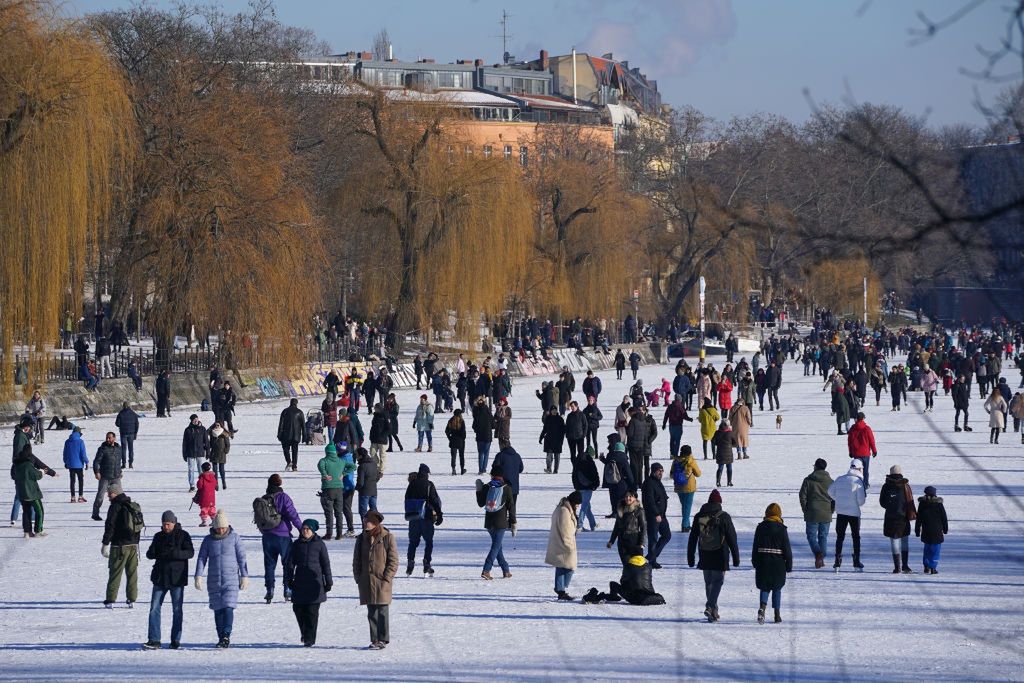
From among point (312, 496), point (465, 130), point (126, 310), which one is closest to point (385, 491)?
point (312, 496)

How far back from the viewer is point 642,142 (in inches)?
3388

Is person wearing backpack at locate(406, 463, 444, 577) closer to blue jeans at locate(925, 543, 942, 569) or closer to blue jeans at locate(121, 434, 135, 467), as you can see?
blue jeans at locate(925, 543, 942, 569)

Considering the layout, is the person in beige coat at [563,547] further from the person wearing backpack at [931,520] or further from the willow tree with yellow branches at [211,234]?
the willow tree with yellow branches at [211,234]

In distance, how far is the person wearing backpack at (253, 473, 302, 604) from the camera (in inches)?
526

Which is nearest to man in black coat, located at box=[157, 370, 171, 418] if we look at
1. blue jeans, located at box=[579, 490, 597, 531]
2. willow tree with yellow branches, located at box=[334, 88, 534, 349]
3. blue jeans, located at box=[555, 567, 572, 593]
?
willow tree with yellow branches, located at box=[334, 88, 534, 349]

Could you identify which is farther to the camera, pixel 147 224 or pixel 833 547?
pixel 147 224

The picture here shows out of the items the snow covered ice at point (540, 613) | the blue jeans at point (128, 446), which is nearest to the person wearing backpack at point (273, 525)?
the snow covered ice at point (540, 613)

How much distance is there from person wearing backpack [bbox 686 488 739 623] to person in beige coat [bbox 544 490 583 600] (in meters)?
1.21

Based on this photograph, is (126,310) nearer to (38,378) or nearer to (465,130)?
(38,378)

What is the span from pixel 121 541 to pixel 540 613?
3.52 m

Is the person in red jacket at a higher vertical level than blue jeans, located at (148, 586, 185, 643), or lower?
higher

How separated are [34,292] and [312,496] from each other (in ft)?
34.0

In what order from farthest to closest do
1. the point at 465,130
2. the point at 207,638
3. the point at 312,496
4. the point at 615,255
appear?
1. the point at 615,255
2. the point at 465,130
3. the point at 312,496
4. the point at 207,638

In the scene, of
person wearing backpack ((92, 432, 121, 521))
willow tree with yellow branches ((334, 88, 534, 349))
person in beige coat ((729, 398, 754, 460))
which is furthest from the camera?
willow tree with yellow branches ((334, 88, 534, 349))
